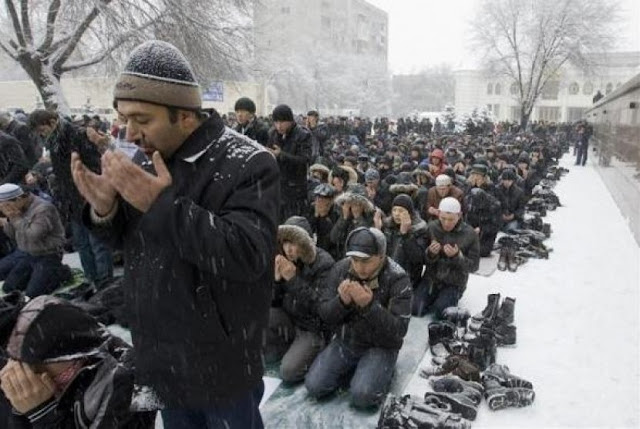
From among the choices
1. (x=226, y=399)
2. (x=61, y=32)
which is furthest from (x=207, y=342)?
(x=61, y=32)

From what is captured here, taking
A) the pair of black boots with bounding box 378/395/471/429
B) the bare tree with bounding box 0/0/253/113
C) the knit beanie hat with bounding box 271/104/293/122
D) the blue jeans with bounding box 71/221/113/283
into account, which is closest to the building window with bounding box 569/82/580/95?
the bare tree with bounding box 0/0/253/113

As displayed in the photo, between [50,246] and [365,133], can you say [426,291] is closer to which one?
[50,246]

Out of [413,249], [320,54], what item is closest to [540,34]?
[320,54]

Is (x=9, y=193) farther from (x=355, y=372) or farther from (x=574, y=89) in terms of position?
(x=574, y=89)

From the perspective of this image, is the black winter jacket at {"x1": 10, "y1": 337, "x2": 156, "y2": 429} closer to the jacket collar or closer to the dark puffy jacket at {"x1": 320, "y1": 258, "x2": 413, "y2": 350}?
the jacket collar

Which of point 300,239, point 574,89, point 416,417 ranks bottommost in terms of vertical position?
point 416,417

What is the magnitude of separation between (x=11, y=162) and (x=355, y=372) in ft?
17.6

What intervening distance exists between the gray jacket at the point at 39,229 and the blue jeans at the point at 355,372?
3.42 m

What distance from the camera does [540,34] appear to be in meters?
35.2

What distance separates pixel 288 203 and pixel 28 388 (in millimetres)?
4809

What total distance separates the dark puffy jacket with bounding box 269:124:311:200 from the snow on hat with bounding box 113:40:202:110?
14.7ft

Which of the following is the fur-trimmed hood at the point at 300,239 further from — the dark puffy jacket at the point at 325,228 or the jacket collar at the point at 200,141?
the jacket collar at the point at 200,141

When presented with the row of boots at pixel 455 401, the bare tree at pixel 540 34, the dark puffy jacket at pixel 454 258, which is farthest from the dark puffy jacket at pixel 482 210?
the bare tree at pixel 540 34

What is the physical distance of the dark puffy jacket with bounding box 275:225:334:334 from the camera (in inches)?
172
